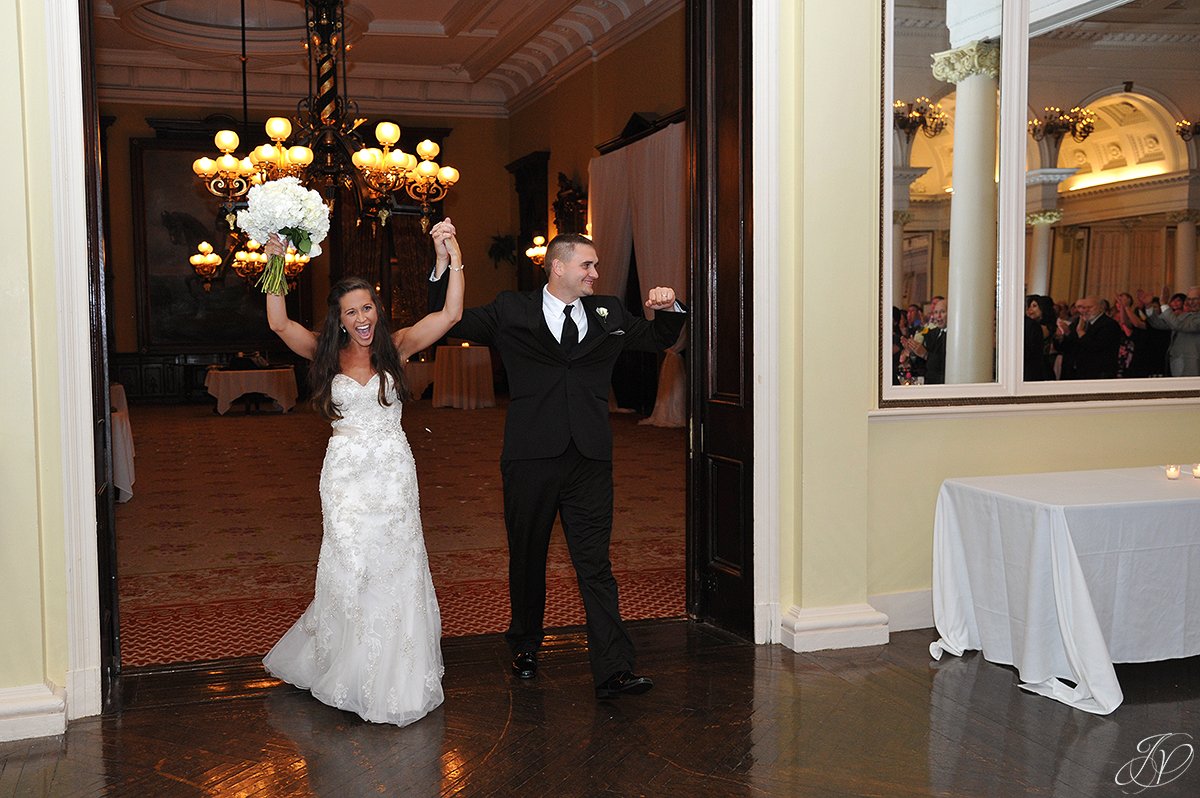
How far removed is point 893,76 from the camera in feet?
16.8

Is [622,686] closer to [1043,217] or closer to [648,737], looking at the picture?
[648,737]

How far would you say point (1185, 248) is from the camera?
19.5 feet

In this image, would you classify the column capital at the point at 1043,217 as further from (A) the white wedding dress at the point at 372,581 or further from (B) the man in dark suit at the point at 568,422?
(A) the white wedding dress at the point at 372,581

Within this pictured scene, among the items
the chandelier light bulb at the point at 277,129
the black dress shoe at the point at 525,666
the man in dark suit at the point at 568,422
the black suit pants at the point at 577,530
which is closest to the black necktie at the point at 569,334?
the man in dark suit at the point at 568,422

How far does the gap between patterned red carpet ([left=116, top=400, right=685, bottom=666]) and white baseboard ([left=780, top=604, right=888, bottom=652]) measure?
82cm

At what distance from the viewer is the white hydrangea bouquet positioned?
406 centimetres

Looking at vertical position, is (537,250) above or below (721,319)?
above

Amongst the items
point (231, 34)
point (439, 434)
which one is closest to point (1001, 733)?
point (439, 434)

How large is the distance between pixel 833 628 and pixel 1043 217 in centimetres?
230

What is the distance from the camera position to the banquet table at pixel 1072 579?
438cm

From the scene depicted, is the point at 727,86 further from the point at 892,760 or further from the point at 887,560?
the point at 892,760

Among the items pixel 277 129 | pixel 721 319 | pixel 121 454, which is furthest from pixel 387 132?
pixel 721 319

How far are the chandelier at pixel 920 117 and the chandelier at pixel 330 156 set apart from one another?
356cm

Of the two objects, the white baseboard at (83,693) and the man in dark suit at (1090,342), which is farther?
the man in dark suit at (1090,342)
